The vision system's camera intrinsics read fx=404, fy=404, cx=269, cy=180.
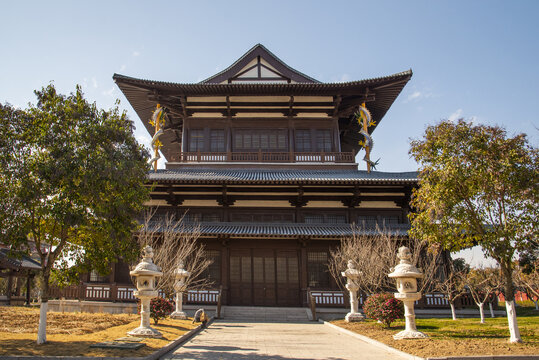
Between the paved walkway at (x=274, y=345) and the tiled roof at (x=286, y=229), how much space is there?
4984mm

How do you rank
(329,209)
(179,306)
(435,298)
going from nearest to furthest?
(179,306) < (435,298) < (329,209)

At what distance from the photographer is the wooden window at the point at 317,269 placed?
68.4 ft

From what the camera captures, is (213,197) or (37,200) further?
(213,197)

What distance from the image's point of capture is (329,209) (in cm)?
2267

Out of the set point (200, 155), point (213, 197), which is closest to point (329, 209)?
point (213, 197)

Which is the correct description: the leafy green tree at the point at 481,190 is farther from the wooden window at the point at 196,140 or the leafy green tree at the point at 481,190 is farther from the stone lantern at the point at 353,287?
the wooden window at the point at 196,140

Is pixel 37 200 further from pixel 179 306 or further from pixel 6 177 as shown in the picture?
pixel 179 306

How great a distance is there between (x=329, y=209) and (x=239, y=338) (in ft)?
37.6

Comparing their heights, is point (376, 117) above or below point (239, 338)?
above

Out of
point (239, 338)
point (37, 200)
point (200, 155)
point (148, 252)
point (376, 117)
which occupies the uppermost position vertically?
point (376, 117)

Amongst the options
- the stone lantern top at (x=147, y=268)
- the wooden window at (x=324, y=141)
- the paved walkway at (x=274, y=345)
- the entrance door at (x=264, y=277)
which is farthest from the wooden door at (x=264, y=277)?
the stone lantern top at (x=147, y=268)

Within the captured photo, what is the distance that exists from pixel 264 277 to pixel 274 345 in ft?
32.2

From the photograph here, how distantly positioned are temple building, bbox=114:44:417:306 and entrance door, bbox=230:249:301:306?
0.17 ft

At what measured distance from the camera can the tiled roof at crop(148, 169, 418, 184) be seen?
69.1 feet
